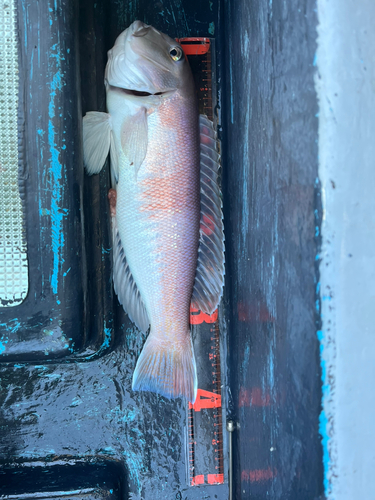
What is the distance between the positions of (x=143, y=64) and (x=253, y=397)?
3.48 feet

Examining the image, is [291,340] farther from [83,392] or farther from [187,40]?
[187,40]

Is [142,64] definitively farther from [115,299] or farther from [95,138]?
[115,299]

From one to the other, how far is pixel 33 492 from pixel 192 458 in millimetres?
570

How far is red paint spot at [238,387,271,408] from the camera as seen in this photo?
110 centimetres

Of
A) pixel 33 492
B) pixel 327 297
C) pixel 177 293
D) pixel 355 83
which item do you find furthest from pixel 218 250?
pixel 33 492

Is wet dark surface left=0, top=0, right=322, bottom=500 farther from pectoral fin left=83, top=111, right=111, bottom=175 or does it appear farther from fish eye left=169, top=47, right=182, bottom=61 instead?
fish eye left=169, top=47, right=182, bottom=61

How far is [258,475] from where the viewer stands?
1196 mm

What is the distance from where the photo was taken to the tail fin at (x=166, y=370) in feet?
4.08

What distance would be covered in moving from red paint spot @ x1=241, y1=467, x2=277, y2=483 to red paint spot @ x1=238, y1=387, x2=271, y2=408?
17 cm

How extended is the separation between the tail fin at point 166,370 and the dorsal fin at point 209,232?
6.7 inches

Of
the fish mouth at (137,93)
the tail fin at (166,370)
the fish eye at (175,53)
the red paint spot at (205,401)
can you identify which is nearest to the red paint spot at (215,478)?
the red paint spot at (205,401)

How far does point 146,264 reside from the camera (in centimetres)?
119

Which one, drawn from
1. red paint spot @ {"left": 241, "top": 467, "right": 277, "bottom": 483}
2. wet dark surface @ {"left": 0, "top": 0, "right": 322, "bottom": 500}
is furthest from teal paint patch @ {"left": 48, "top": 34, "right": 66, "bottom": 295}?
red paint spot @ {"left": 241, "top": 467, "right": 277, "bottom": 483}

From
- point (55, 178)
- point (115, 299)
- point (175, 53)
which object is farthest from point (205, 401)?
point (175, 53)
